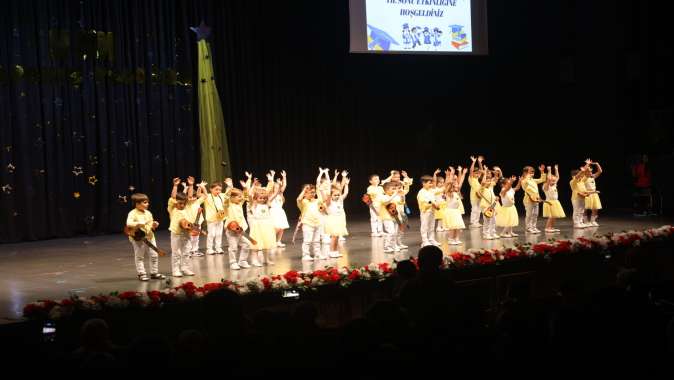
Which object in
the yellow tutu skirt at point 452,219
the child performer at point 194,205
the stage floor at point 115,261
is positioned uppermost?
the child performer at point 194,205

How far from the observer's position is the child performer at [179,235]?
37.6ft

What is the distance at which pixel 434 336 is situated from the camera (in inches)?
201

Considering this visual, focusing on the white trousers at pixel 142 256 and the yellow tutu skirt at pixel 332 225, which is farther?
the yellow tutu skirt at pixel 332 225

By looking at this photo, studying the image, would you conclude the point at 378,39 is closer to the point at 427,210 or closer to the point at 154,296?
the point at 427,210

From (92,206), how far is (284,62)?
599 centimetres

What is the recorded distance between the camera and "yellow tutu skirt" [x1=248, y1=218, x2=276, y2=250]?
12.3 m

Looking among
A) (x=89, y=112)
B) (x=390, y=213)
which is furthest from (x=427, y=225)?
(x=89, y=112)

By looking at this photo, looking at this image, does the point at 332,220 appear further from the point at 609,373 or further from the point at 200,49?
the point at 609,373

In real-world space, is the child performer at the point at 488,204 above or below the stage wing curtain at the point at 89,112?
below

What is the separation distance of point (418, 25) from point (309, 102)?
360cm

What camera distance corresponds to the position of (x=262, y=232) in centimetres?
1234

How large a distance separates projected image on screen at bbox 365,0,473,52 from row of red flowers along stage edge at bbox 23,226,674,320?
832cm

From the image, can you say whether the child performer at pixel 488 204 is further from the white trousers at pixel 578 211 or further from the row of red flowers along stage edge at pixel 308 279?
the row of red flowers along stage edge at pixel 308 279

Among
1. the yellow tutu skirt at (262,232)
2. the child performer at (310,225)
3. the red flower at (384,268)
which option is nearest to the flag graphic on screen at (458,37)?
the child performer at (310,225)
